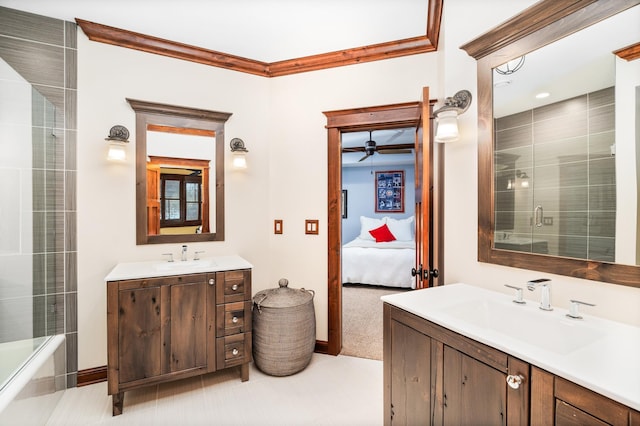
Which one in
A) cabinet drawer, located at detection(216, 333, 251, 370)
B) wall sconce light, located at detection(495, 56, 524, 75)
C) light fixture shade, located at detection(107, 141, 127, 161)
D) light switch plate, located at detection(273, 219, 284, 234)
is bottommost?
cabinet drawer, located at detection(216, 333, 251, 370)

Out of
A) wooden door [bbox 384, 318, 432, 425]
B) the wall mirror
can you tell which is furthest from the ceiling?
wooden door [bbox 384, 318, 432, 425]

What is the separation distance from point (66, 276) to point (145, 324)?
0.76 meters

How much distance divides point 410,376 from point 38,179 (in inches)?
98.9

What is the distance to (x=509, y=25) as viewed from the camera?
1.43 metres

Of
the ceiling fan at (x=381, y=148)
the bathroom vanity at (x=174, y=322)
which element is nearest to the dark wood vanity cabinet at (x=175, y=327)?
the bathroom vanity at (x=174, y=322)

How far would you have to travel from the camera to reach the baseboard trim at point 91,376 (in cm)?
218

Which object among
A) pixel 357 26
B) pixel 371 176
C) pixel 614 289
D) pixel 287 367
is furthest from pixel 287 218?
pixel 371 176

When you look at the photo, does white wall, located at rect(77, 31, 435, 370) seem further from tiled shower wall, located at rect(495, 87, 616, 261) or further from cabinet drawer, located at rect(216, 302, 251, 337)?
tiled shower wall, located at rect(495, 87, 616, 261)

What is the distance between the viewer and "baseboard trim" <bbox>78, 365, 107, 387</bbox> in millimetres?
2178

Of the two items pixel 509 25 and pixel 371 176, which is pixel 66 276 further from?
pixel 371 176

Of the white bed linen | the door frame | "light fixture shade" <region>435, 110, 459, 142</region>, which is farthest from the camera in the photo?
the white bed linen

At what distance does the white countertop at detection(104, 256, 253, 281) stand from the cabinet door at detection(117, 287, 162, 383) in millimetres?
96

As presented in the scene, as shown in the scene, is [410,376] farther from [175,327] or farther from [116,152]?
[116,152]

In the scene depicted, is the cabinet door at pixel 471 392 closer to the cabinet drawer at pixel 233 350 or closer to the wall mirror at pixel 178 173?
the cabinet drawer at pixel 233 350
